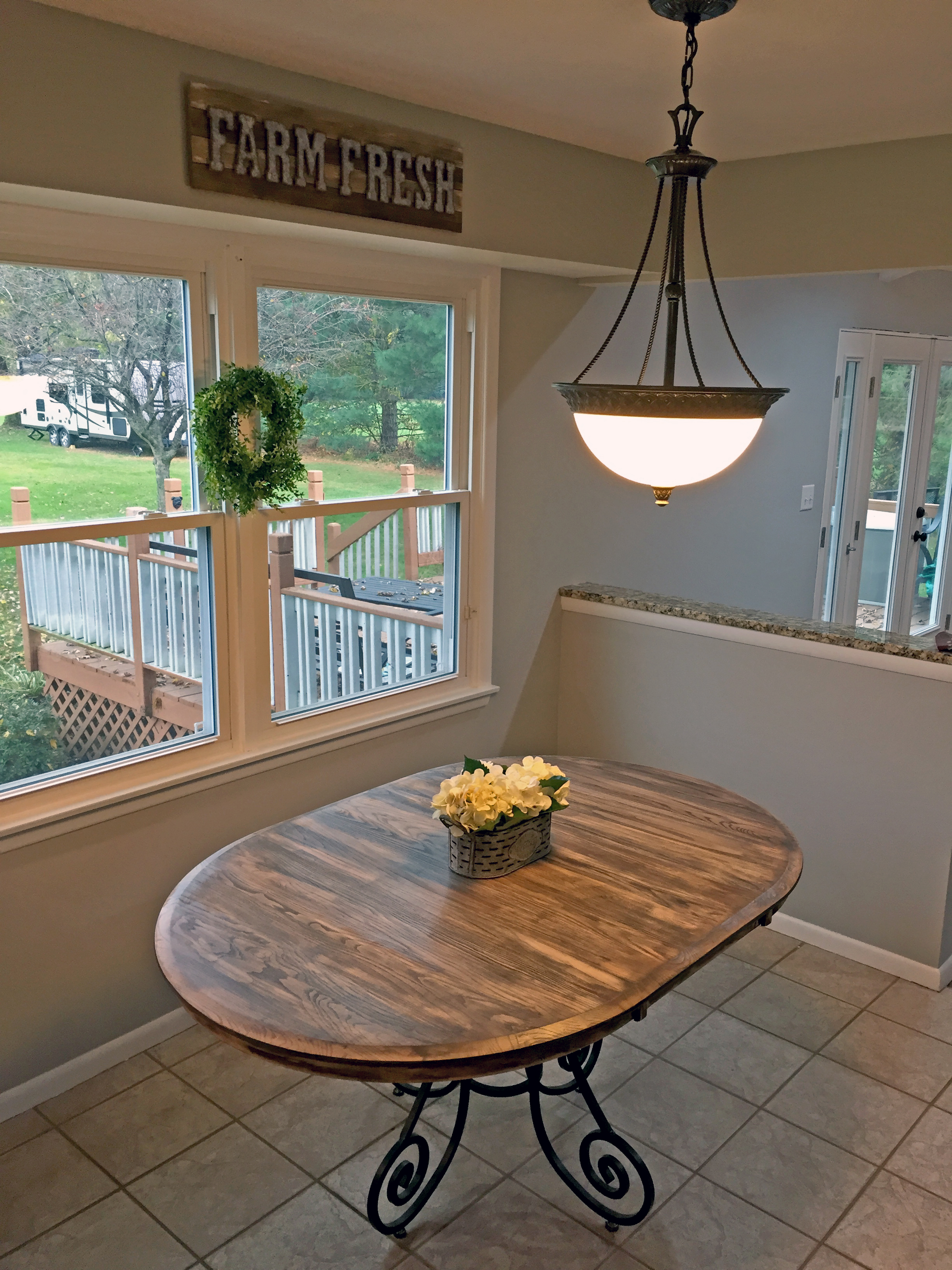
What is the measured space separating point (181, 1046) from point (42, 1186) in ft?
1.88

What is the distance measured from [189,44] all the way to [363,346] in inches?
39.5

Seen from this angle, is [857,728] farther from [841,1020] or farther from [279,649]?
[279,649]

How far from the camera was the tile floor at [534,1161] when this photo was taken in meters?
2.27

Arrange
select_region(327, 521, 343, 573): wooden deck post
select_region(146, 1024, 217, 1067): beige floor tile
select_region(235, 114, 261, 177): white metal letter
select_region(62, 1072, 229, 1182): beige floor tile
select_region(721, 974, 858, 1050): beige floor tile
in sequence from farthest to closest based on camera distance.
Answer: select_region(327, 521, 343, 573): wooden deck post → select_region(721, 974, 858, 1050): beige floor tile → select_region(146, 1024, 217, 1067): beige floor tile → select_region(62, 1072, 229, 1182): beige floor tile → select_region(235, 114, 261, 177): white metal letter

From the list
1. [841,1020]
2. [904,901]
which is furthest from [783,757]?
[841,1020]

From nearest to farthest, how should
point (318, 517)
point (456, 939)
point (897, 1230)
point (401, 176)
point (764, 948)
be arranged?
point (456, 939)
point (897, 1230)
point (401, 176)
point (318, 517)
point (764, 948)

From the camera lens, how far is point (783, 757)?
354 cm

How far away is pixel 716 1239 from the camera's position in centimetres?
230

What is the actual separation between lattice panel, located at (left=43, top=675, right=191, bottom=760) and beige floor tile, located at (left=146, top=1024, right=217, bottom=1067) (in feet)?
2.64

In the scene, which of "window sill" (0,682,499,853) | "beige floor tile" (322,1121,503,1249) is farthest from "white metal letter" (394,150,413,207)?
"beige floor tile" (322,1121,503,1249)

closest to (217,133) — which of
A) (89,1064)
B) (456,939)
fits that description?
(456,939)

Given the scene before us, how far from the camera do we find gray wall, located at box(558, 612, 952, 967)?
3244 mm

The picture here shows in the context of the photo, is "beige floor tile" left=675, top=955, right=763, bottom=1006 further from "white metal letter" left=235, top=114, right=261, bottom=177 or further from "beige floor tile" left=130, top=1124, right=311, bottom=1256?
"white metal letter" left=235, top=114, right=261, bottom=177

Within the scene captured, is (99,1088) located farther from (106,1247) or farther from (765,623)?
(765,623)
